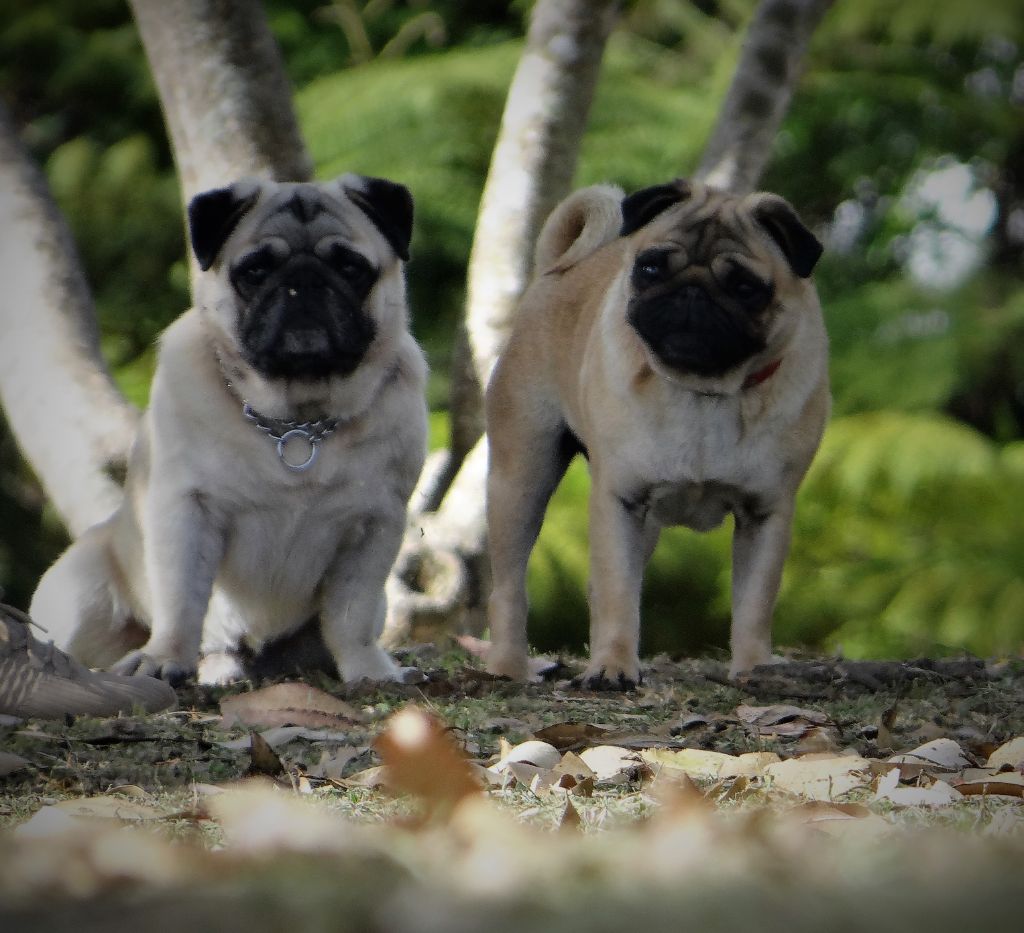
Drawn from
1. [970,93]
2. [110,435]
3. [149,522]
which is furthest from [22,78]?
[149,522]

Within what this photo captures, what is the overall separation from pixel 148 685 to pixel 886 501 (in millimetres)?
4978

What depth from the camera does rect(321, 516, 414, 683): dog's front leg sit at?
3.78 meters

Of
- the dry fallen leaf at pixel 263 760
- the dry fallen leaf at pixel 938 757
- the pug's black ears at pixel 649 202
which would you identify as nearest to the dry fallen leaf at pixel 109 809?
the dry fallen leaf at pixel 263 760

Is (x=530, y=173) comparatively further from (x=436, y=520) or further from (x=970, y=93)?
(x=970, y=93)

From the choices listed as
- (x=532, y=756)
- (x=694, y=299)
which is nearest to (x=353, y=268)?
(x=694, y=299)

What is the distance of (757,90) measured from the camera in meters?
5.68

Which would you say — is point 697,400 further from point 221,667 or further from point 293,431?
point 221,667

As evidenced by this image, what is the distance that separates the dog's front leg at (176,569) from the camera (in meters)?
3.58

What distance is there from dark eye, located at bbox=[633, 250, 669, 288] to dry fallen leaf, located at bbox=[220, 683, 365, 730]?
138cm

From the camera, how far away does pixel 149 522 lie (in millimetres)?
3615

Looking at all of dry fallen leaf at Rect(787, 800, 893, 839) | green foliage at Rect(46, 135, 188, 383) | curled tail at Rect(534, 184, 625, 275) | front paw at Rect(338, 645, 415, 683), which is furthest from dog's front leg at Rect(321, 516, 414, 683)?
green foliage at Rect(46, 135, 188, 383)

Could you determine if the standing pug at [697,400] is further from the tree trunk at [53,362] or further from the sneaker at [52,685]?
the tree trunk at [53,362]

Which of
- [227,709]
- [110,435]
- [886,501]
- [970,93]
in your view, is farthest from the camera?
[970,93]

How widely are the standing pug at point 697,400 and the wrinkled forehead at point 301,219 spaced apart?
0.77m
